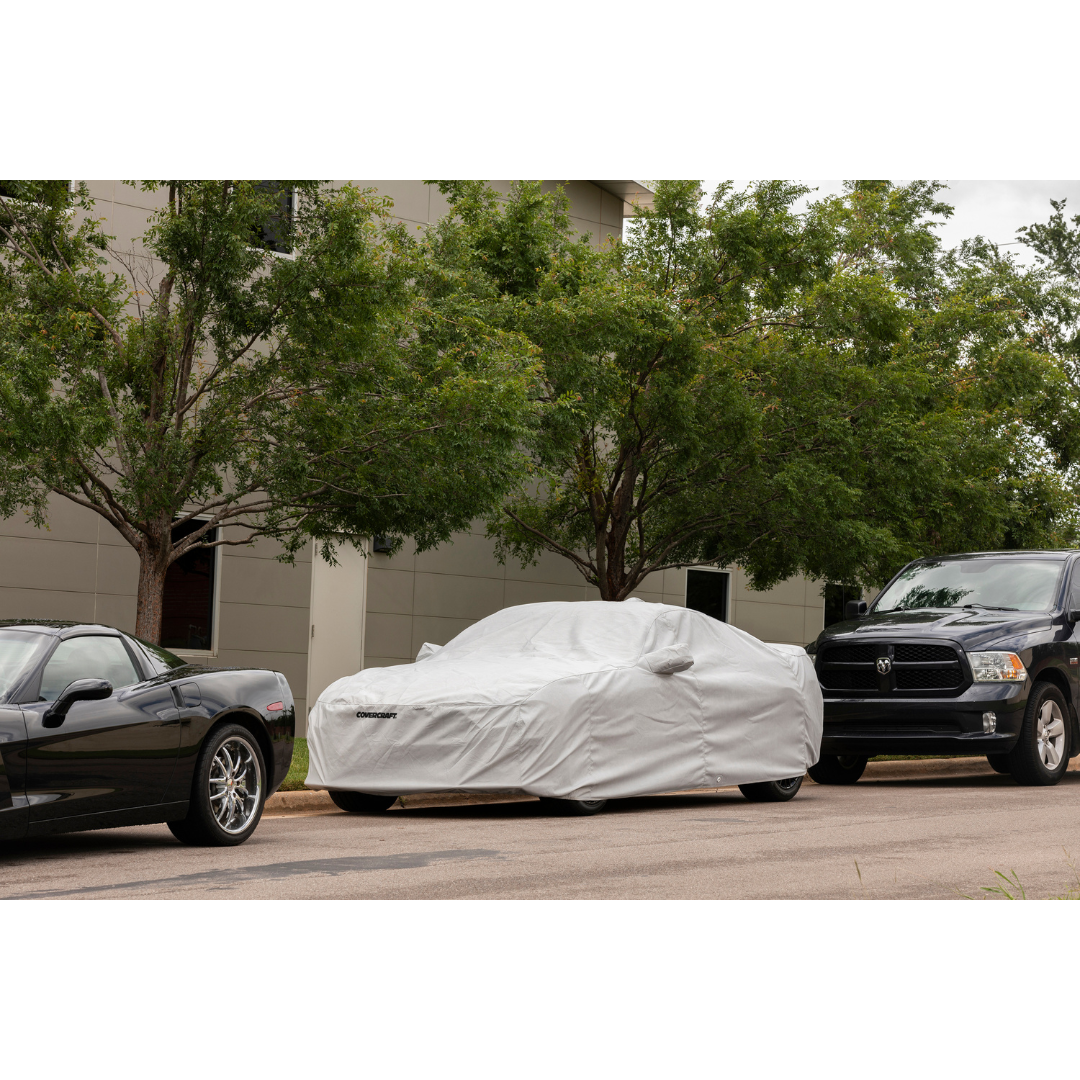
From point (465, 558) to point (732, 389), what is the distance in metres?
7.13

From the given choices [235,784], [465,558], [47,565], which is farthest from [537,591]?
[235,784]

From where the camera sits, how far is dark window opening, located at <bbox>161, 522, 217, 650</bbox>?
729 inches

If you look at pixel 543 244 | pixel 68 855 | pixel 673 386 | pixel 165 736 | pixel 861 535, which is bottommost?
pixel 68 855

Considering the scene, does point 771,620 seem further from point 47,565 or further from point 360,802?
point 360,802

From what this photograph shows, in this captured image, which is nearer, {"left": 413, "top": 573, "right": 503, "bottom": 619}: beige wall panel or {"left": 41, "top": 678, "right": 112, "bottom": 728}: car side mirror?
{"left": 41, "top": 678, "right": 112, "bottom": 728}: car side mirror

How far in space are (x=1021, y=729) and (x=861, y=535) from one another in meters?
5.06

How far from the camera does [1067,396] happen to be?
81.0ft

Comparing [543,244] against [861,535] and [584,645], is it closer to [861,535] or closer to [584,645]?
[861,535]

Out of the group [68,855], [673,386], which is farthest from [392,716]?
[673,386]

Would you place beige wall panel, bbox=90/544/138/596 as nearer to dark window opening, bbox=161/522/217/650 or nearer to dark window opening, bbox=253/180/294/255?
dark window opening, bbox=161/522/217/650

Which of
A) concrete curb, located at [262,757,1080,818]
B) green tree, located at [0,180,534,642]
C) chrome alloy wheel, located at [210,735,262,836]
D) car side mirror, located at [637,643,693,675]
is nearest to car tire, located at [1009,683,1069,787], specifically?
concrete curb, located at [262,757,1080,818]

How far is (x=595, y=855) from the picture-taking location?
24.2 feet

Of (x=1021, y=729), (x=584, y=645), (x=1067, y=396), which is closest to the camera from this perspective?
(x=584, y=645)

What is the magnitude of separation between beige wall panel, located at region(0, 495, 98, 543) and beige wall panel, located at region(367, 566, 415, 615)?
4.39 meters
